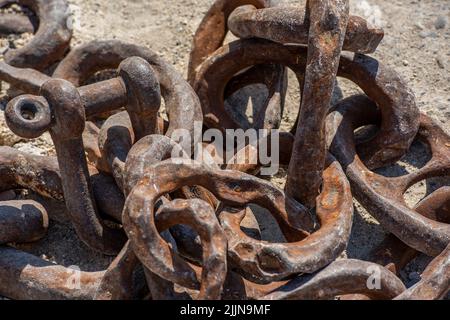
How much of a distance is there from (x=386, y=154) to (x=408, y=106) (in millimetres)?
246

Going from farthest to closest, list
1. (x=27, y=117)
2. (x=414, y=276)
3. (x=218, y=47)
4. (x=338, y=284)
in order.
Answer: (x=218, y=47) < (x=414, y=276) < (x=27, y=117) < (x=338, y=284)

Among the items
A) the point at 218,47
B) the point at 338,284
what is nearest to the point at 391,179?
the point at 338,284

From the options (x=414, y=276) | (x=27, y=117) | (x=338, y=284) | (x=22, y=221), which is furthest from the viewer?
(x=414, y=276)

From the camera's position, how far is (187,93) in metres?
2.95

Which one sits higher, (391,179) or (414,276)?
(391,179)

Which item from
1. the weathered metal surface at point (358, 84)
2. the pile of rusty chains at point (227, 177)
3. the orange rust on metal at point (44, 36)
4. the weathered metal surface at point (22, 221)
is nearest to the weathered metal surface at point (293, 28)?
the pile of rusty chains at point (227, 177)

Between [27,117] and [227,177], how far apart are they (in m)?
0.79

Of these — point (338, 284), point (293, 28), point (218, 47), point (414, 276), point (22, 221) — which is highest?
point (293, 28)

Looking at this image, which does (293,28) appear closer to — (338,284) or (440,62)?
(338,284)

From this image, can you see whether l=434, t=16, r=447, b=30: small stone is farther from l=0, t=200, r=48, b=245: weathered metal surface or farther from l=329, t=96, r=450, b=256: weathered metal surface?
l=0, t=200, r=48, b=245: weathered metal surface

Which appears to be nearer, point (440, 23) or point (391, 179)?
point (391, 179)

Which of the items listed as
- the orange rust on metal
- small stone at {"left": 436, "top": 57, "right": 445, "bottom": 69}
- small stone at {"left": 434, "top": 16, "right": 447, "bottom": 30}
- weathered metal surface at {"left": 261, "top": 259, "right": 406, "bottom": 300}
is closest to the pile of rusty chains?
weathered metal surface at {"left": 261, "top": 259, "right": 406, "bottom": 300}

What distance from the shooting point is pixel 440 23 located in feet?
11.9

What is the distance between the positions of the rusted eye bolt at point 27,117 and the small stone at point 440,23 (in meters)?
2.25
